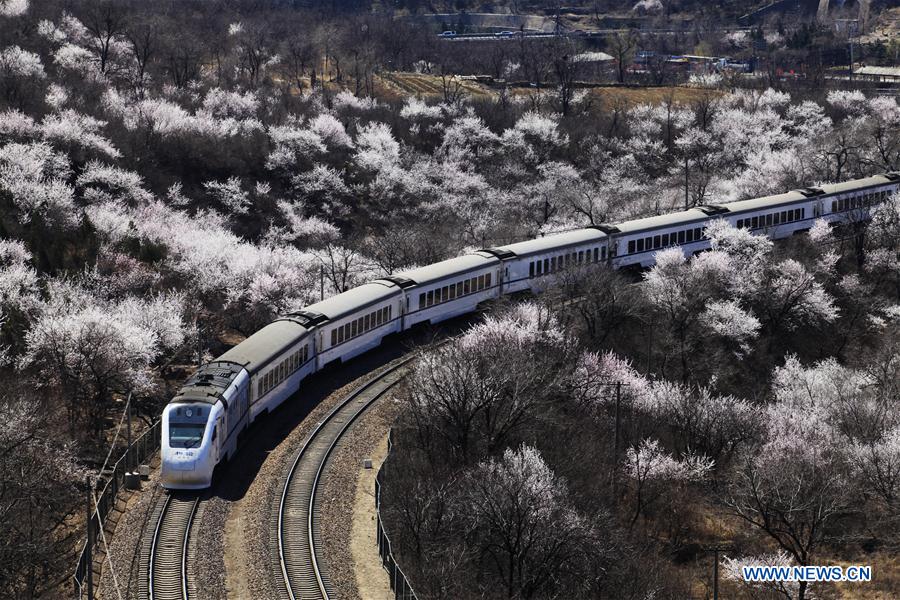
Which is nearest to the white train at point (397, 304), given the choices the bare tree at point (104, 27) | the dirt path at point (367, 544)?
the dirt path at point (367, 544)

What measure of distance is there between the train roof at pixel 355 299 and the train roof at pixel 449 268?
1498 mm

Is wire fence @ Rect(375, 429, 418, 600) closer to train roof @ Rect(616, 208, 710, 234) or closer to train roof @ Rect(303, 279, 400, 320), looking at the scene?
train roof @ Rect(303, 279, 400, 320)

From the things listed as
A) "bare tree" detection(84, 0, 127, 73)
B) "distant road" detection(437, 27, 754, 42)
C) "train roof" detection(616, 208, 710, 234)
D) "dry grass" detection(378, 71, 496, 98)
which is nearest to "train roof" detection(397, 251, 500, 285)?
"train roof" detection(616, 208, 710, 234)

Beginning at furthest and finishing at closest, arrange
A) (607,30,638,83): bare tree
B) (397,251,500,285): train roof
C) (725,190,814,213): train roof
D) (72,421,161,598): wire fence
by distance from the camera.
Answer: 1. (607,30,638,83): bare tree
2. (725,190,814,213): train roof
3. (397,251,500,285): train roof
4. (72,421,161,598): wire fence

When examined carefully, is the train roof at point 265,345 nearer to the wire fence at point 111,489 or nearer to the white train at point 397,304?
the white train at point 397,304

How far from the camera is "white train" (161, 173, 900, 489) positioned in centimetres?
3038

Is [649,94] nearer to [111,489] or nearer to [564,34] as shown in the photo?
[564,34]

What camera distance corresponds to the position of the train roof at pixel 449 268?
4531 centimetres

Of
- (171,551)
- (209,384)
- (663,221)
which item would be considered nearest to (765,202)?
(663,221)

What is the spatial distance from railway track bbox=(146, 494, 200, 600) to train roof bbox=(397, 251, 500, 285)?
17.4 metres

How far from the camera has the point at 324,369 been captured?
40.6 metres

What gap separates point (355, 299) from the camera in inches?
1644

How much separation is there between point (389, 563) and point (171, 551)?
17.6ft

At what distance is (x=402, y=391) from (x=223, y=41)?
324 feet
